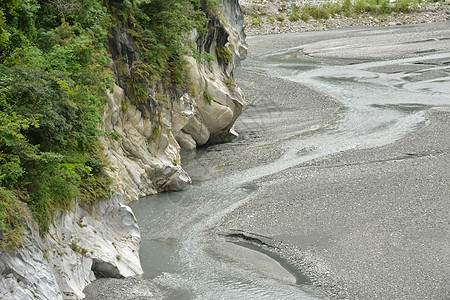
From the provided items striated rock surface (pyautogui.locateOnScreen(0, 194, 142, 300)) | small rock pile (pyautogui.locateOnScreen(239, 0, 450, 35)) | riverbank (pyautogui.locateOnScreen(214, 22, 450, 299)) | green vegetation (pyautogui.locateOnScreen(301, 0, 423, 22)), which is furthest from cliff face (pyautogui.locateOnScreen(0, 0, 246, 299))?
green vegetation (pyautogui.locateOnScreen(301, 0, 423, 22))

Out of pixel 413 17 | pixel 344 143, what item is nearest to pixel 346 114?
pixel 344 143

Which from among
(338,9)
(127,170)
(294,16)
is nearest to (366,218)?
(127,170)

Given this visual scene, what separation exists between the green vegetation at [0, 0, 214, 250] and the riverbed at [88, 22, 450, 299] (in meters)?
3.71

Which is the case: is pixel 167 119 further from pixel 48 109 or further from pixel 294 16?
pixel 294 16

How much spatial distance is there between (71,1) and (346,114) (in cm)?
2582

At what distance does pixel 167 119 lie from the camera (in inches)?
1261

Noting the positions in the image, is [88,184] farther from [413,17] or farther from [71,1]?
[413,17]

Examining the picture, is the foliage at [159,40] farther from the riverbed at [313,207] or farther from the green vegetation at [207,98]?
the riverbed at [313,207]

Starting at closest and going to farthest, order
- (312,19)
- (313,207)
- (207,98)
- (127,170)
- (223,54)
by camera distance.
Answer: (313,207), (127,170), (207,98), (223,54), (312,19)

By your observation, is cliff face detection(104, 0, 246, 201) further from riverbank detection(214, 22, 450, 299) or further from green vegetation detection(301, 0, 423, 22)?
green vegetation detection(301, 0, 423, 22)

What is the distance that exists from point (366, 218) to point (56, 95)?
14053 millimetres

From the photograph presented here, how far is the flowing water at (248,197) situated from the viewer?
65.3 ft

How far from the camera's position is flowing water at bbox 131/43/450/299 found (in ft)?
65.3

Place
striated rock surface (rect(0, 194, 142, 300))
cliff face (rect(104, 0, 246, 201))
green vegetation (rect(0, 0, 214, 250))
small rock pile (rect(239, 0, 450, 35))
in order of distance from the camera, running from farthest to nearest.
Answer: small rock pile (rect(239, 0, 450, 35)), cliff face (rect(104, 0, 246, 201)), green vegetation (rect(0, 0, 214, 250)), striated rock surface (rect(0, 194, 142, 300))
